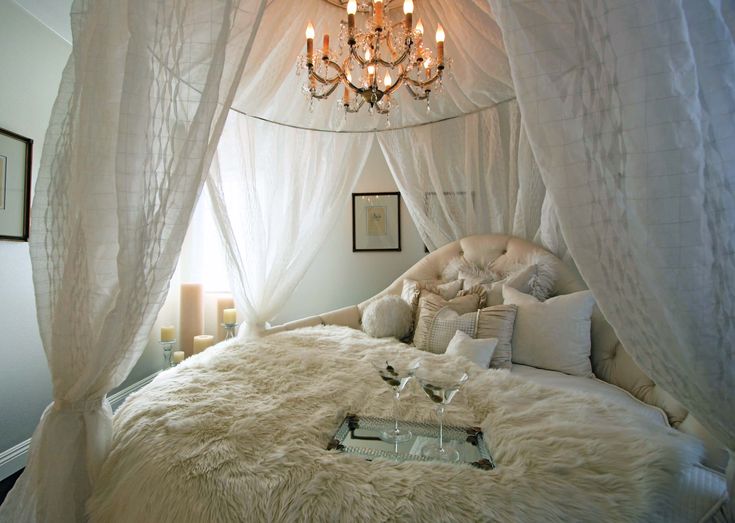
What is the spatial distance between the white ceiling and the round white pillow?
95.0 inches

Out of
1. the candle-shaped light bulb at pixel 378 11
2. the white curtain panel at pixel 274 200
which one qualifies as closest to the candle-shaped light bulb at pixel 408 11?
the candle-shaped light bulb at pixel 378 11

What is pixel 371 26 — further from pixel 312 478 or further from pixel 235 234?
pixel 312 478

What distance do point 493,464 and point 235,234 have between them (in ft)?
6.05

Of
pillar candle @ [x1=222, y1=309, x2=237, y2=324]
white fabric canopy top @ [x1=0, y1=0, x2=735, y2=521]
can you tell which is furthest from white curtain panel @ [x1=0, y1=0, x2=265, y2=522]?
pillar candle @ [x1=222, y1=309, x2=237, y2=324]

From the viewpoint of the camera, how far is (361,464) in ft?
2.96

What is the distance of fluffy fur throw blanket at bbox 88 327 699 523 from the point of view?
0.79m

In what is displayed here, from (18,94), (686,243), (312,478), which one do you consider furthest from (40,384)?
(686,243)

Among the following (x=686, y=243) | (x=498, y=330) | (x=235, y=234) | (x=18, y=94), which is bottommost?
(x=498, y=330)

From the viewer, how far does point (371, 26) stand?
1562mm

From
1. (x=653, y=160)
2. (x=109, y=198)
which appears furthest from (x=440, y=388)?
(x=109, y=198)

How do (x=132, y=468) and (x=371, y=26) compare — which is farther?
(x=371, y=26)

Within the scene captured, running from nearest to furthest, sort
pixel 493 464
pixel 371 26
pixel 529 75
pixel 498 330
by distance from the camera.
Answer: pixel 529 75, pixel 493 464, pixel 371 26, pixel 498 330

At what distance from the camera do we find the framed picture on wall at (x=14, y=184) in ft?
6.40

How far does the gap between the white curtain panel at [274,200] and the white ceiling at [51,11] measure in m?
1.03
